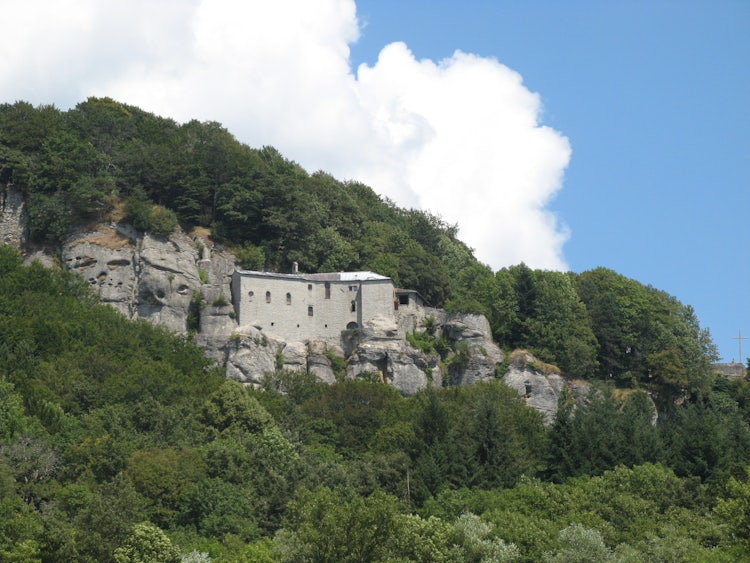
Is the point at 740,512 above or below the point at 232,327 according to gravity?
below

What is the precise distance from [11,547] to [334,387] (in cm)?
3184

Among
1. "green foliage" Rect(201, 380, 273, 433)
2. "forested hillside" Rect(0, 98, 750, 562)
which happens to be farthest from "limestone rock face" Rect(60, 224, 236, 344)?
"green foliage" Rect(201, 380, 273, 433)

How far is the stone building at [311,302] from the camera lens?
8575 cm

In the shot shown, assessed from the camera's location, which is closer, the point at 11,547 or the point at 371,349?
the point at 11,547

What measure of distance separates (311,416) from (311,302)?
1215 cm

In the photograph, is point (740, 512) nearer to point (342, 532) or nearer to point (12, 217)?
point (342, 532)

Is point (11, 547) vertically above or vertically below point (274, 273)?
below

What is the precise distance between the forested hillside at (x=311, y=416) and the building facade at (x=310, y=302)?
3.35 metres

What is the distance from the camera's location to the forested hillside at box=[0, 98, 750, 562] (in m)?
53.8

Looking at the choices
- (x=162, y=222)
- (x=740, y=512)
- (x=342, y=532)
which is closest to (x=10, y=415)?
(x=342, y=532)

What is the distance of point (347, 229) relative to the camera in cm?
9900

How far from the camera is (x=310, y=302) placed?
286 ft

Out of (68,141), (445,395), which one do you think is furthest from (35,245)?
(445,395)

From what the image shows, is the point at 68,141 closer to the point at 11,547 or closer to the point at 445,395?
the point at 445,395
